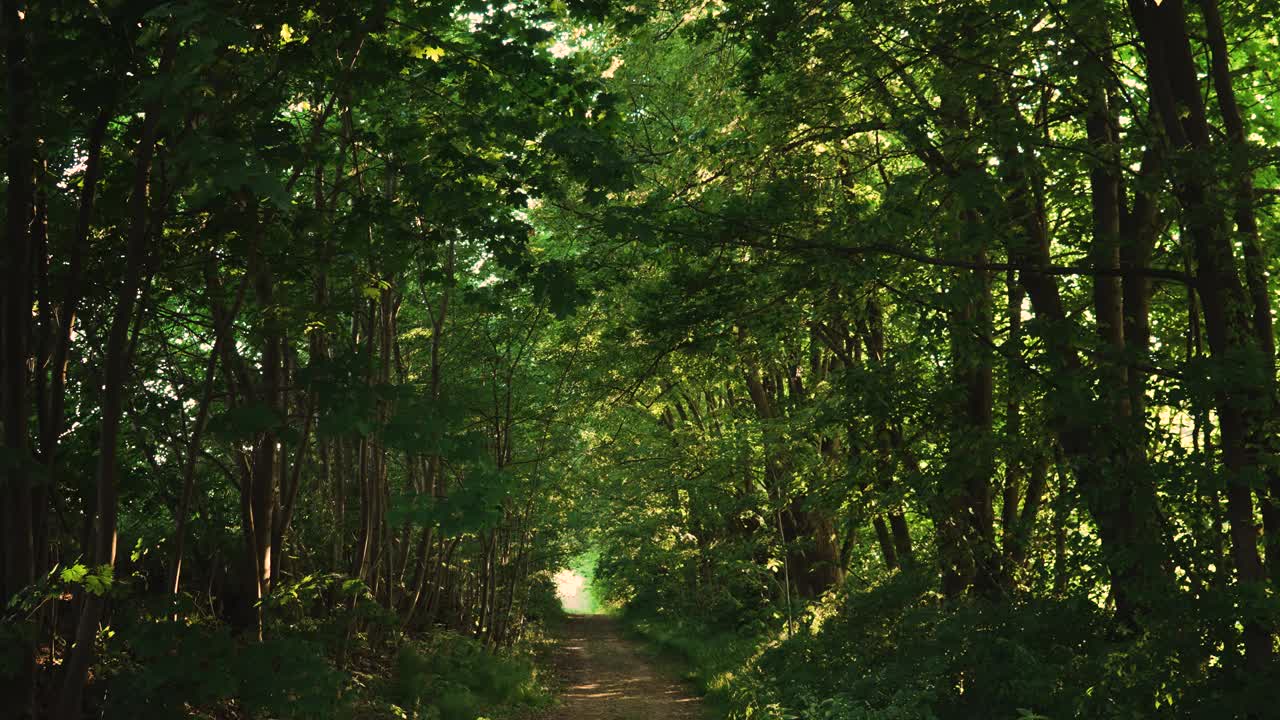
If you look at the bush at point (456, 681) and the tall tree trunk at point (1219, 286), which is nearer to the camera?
the tall tree trunk at point (1219, 286)

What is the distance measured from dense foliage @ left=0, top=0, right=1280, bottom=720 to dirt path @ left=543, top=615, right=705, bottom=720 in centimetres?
239

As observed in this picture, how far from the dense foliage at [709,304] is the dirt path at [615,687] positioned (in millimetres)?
2393

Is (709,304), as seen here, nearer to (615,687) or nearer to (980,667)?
(980,667)

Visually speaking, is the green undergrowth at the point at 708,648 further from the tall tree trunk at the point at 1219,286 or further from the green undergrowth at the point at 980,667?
the tall tree trunk at the point at 1219,286

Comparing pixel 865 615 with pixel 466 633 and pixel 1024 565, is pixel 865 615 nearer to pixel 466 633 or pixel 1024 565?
pixel 1024 565

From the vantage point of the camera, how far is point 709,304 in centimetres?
888

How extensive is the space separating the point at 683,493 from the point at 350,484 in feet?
35.5

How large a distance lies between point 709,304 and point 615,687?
37.3 ft

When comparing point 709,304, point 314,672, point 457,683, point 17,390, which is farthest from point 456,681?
point 17,390

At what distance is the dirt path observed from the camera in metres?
14.0

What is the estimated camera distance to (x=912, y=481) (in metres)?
8.79

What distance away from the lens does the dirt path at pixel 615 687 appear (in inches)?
552

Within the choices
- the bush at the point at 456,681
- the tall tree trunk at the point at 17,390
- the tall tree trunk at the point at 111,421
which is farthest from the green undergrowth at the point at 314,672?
the tall tree trunk at the point at 17,390

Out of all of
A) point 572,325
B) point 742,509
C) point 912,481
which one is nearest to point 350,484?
point 572,325
